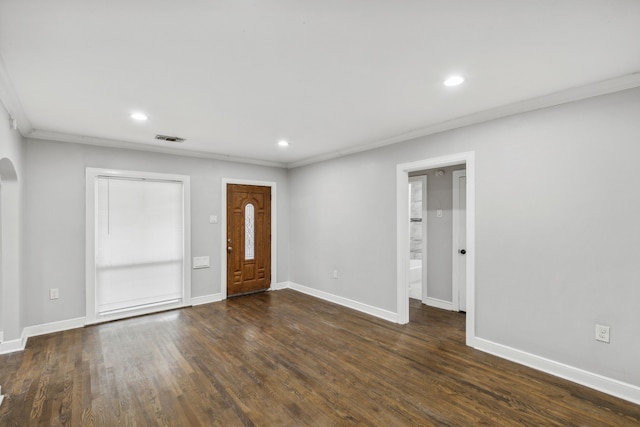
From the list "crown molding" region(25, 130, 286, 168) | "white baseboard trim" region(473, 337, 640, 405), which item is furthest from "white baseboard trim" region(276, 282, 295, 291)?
"white baseboard trim" region(473, 337, 640, 405)

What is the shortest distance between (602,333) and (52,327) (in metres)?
5.81

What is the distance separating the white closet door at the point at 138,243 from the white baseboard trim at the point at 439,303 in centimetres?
400

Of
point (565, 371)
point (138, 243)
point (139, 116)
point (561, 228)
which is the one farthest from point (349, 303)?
point (139, 116)

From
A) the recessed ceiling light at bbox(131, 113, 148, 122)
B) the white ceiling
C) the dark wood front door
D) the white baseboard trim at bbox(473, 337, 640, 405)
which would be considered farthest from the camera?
the dark wood front door

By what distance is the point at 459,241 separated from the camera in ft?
15.1

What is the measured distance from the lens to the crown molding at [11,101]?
228cm

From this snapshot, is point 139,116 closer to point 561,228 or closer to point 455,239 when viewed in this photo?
point 561,228

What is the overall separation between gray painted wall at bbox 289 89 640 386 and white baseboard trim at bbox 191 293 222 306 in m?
3.85

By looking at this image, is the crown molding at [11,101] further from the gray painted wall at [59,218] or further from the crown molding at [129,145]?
the gray painted wall at [59,218]

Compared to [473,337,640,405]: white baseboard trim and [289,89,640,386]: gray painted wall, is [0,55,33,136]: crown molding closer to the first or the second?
[289,89,640,386]: gray painted wall

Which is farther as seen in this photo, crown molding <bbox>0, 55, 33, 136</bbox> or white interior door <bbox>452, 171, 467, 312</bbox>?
white interior door <bbox>452, 171, 467, 312</bbox>

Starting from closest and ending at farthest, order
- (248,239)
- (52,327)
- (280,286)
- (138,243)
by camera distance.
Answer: (52,327) < (138,243) < (248,239) < (280,286)

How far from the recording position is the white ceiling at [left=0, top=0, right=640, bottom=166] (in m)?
1.59

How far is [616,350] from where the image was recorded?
2430 mm
